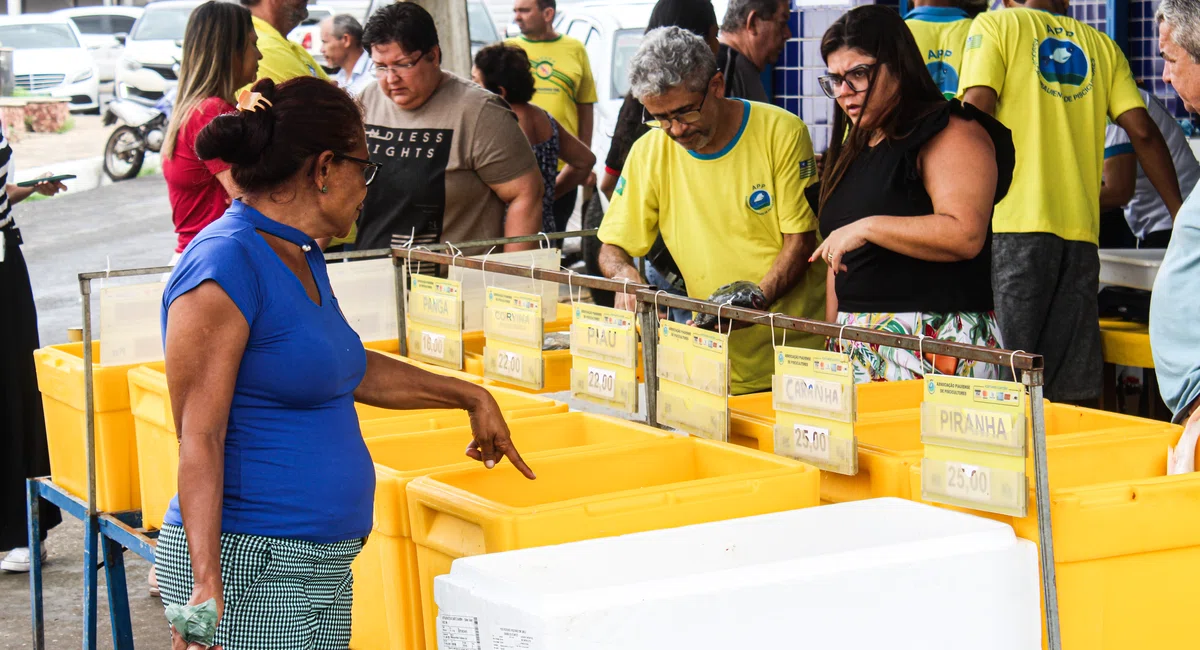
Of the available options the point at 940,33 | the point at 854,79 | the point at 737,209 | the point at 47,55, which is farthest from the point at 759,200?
the point at 47,55

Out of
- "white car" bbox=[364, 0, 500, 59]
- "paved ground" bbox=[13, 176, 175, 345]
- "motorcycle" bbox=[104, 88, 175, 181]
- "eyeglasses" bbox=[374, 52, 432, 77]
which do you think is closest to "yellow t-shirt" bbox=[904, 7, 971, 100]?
"eyeglasses" bbox=[374, 52, 432, 77]

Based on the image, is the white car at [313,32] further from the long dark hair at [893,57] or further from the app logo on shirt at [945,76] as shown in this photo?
the long dark hair at [893,57]

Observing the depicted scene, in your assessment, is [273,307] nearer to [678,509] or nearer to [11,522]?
[678,509]

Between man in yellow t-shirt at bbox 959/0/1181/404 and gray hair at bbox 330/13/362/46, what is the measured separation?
15.7 feet

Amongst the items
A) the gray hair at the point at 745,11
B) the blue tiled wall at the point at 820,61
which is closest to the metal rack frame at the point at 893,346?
the gray hair at the point at 745,11

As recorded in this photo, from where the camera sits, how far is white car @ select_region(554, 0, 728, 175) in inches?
365

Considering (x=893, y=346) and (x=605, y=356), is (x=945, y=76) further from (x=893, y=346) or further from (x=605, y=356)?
(x=893, y=346)

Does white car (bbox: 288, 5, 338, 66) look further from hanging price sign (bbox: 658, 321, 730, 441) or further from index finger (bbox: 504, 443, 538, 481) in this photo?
index finger (bbox: 504, 443, 538, 481)

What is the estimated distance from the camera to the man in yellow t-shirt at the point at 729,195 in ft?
10.4

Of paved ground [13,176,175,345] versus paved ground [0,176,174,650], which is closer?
paved ground [0,176,174,650]

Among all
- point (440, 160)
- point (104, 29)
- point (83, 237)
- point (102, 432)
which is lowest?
point (83, 237)

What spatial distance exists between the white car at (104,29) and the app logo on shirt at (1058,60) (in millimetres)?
15884

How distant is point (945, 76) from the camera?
4766mm

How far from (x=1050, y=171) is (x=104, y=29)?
16.8 m
